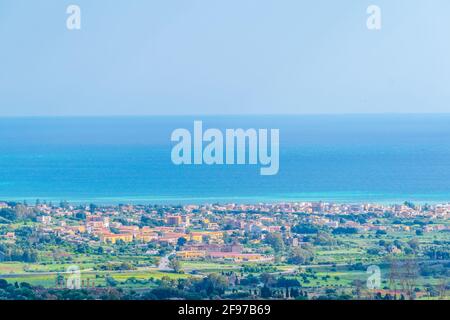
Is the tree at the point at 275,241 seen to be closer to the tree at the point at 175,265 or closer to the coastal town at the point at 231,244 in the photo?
the coastal town at the point at 231,244

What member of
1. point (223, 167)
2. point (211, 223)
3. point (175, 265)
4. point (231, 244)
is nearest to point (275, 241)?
point (231, 244)

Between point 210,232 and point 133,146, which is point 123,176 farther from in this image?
point 210,232

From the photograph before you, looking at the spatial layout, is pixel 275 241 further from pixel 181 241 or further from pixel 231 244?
pixel 181 241

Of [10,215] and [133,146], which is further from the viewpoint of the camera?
[133,146]

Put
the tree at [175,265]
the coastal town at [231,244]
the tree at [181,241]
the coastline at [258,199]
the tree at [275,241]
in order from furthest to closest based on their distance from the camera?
the coastline at [258,199], the tree at [181,241], the tree at [275,241], the tree at [175,265], the coastal town at [231,244]

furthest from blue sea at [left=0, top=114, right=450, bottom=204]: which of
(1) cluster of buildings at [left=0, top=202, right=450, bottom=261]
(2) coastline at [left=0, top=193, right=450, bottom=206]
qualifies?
(1) cluster of buildings at [left=0, top=202, right=450, bottom=261]

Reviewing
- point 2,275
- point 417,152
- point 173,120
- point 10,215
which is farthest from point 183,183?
point 417,152

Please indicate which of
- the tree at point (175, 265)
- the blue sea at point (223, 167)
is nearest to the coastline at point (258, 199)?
the blue sea at point (223, 167)
